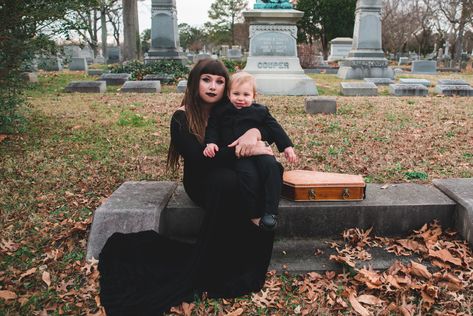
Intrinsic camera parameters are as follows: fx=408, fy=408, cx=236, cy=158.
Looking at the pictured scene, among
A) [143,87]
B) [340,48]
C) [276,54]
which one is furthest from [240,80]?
[340,48]

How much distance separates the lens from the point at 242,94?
3.06m

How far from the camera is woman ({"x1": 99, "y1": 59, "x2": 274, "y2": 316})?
2.64 meters

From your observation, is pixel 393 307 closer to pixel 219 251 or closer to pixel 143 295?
pixel 219 251

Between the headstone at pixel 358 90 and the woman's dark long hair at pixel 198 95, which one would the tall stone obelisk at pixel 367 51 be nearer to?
the headstone at pixel 358 90

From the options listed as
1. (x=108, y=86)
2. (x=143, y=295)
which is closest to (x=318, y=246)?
(x=143, y=295)

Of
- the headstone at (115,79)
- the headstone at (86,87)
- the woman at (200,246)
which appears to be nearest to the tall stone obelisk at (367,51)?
the headstone at (115,79)

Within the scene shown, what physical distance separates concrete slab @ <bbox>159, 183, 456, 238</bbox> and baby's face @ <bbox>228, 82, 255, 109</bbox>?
87 centimetres

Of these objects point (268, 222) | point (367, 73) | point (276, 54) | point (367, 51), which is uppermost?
point (367, 51)

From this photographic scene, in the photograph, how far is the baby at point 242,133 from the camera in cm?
281

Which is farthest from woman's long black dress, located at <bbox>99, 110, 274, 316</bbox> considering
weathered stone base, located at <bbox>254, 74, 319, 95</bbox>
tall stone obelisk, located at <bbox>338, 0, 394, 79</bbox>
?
tall stone obelisk, located at <bbox>338, 0, 394, 79</bbox>

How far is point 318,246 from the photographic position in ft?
10.7

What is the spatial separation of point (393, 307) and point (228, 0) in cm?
5848

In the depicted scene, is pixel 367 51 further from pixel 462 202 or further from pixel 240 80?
pixel 240 80

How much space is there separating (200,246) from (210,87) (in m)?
1.18
